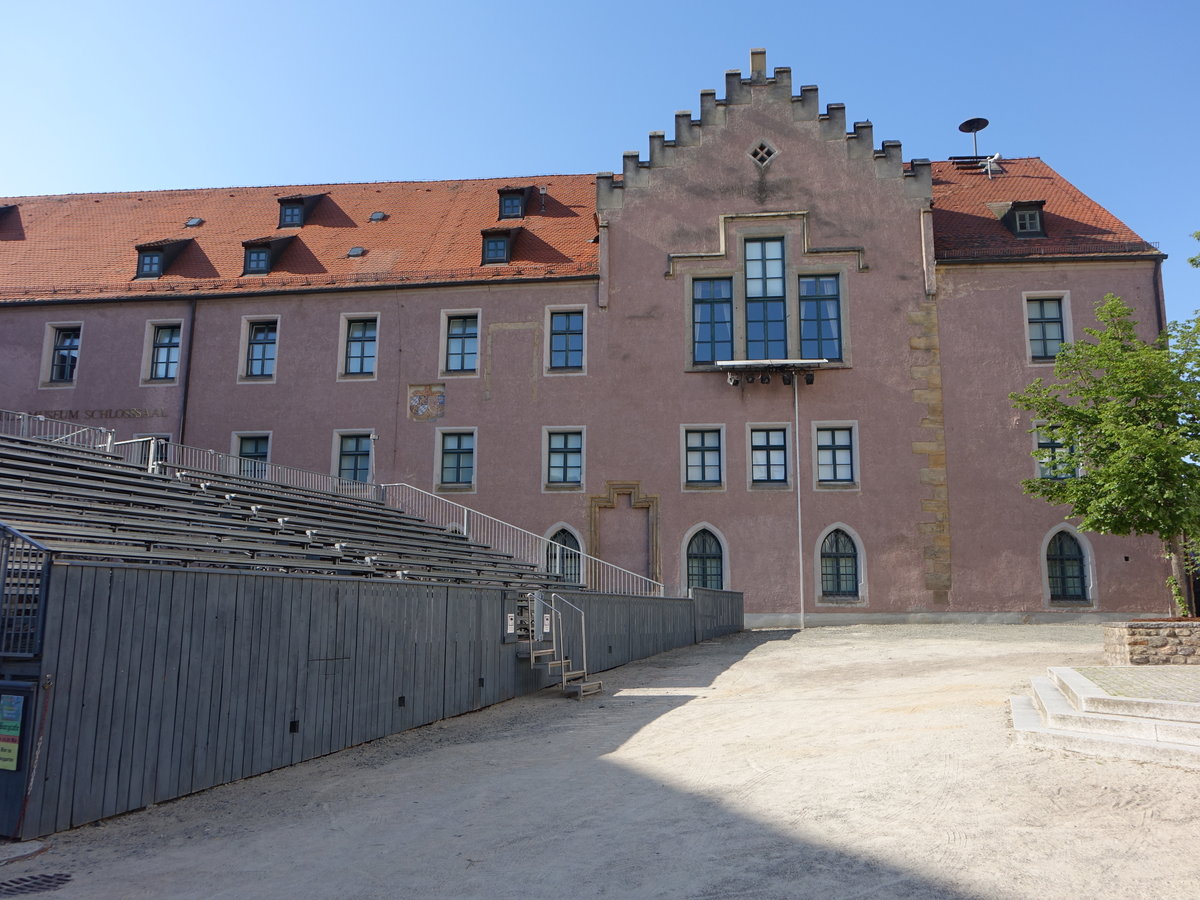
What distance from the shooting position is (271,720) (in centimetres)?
1015

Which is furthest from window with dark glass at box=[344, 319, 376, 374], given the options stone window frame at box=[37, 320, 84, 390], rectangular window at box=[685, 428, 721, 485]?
rectangular window at box=[685, 428, 721, 485]

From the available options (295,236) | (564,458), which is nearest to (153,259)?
(295,236)

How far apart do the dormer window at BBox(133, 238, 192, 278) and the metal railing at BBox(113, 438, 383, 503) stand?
28.5ft

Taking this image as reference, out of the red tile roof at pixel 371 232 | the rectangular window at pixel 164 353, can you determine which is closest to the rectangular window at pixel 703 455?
the red tile roof at pixel 371 232

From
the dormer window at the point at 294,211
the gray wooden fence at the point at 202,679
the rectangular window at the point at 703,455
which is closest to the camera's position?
the gray wooden fence at the point at 202,679

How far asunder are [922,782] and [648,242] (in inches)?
904

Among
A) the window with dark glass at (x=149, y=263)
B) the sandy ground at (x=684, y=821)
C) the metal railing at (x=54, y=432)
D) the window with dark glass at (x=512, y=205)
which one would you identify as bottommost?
the sandy ground at (x=684, y=821)

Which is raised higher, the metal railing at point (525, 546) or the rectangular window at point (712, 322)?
the rectangular window at point (712, 322)

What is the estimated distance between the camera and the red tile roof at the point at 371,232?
1168 inches

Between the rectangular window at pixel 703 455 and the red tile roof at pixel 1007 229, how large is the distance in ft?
26.9

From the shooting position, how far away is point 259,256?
103 feet

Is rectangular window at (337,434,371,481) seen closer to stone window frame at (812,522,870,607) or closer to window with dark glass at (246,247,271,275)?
window with dark glass at (246,247,271,275)

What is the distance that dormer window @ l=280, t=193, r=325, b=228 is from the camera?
112 feet

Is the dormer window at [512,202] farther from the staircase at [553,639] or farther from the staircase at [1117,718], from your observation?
the staircase at [1117,718]
